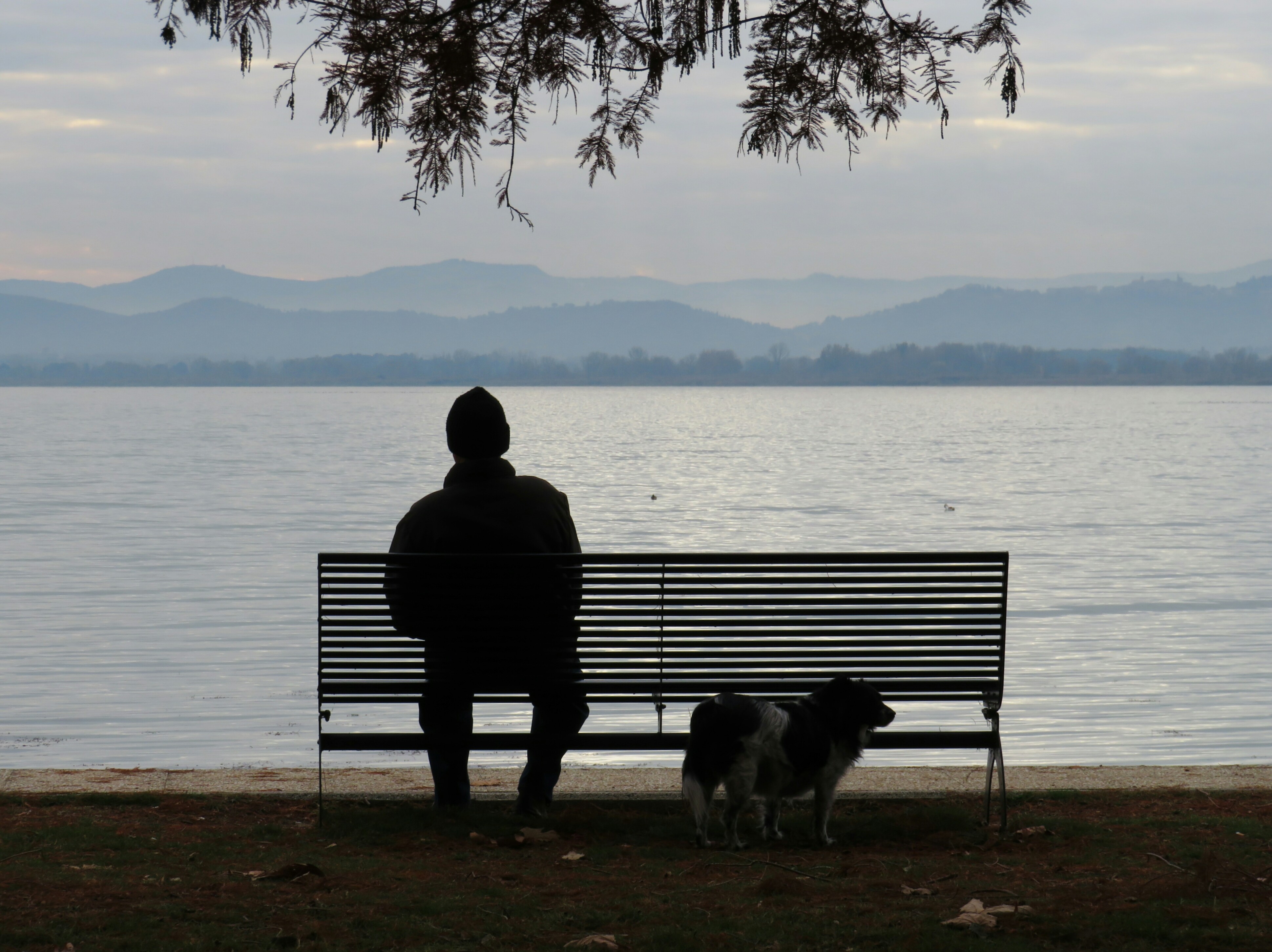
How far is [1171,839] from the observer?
467 centimetres

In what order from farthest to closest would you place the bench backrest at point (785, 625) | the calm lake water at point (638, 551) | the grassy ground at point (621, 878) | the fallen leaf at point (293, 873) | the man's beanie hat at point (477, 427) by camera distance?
the calm lake water at point (638, 551) < the man's beanie hat at point (477, 427) < the bench backrest at point (785, 625) < the fallen leaf at point (293, 873) < the grassy ground at point (621, 878)

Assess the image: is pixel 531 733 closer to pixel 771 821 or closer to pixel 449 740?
pixel 449 740

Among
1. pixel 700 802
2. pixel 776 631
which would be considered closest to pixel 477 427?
pixel 776 631

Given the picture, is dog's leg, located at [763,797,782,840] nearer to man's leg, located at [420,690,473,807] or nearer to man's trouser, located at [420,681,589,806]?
man's trouser, located at [420,681,589,806]

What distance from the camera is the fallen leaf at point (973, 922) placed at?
357 centimetres

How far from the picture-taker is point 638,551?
736 inches

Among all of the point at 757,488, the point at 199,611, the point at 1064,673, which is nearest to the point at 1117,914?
the point at 1064,673

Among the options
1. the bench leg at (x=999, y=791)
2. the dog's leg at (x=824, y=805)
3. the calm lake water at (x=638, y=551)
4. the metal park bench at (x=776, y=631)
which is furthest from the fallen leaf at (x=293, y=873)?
the calm lake water at (x=638, y=551)

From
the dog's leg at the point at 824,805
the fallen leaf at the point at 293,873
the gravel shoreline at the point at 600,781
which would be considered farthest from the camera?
the gravel shoreline at the point at 600,781

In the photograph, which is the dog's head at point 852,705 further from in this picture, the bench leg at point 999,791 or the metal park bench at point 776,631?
the bench leg at point 999,791

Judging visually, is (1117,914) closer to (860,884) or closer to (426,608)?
(860,884)

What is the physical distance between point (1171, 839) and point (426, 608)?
9.12 ft

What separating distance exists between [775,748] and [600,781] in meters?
1.32

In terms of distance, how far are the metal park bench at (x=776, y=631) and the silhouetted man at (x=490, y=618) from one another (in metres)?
0.04
